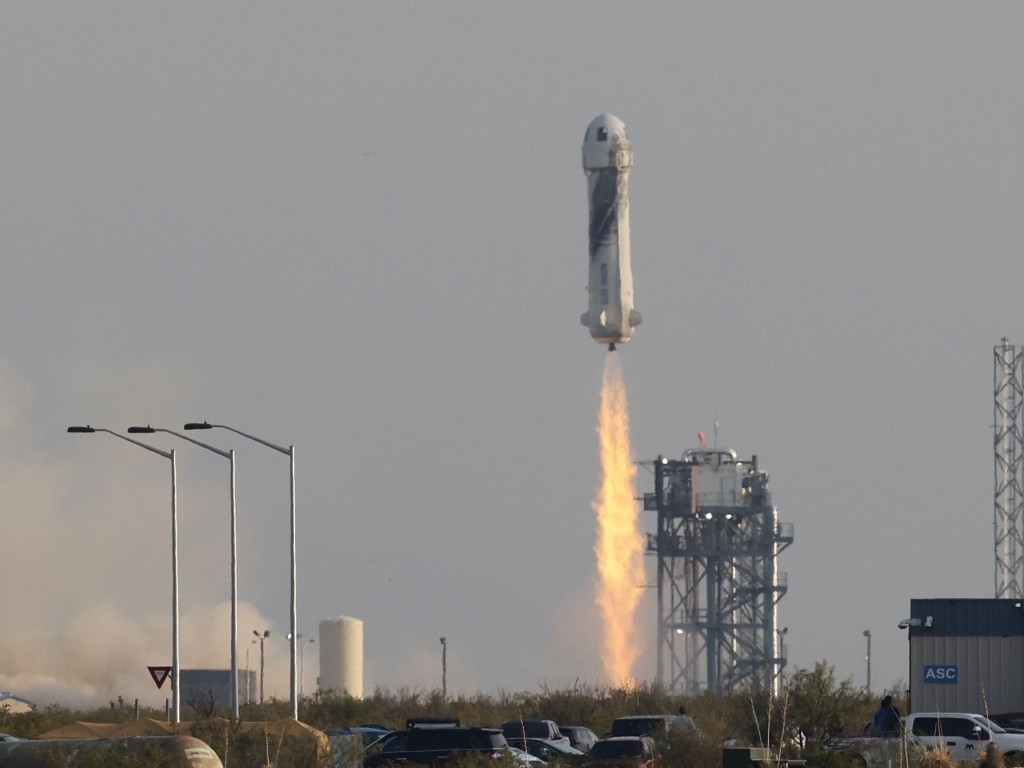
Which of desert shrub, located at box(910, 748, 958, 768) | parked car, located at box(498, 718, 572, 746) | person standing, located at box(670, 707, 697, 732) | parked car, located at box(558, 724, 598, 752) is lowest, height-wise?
parked car, located at box(558, 724, 598, 752)

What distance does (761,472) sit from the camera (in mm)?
126000

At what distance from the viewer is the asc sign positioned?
3243 inches

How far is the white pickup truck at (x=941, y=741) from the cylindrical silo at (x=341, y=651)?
84080 millimetres

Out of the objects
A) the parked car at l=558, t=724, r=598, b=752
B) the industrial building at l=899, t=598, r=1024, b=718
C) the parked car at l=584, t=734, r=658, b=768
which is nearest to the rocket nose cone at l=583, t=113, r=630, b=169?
the industrial building at l=899, t=598, r=1024, b=718

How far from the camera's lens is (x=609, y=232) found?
4176 inches

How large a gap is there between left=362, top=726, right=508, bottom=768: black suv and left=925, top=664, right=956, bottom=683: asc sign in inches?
1336

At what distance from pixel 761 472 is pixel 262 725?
246ft

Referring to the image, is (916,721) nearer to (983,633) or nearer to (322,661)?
(983,633)

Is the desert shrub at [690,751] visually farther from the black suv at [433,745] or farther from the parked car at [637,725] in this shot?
the parked car at [637,725]

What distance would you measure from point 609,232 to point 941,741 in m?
60.4

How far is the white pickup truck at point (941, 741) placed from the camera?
157 feet

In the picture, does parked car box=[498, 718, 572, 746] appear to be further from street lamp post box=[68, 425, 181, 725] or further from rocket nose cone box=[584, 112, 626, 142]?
rocket nose cone box=[584, 112, 626, 142]

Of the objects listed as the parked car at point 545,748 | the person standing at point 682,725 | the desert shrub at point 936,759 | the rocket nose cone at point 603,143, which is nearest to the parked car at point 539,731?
the parked car at point 545,748

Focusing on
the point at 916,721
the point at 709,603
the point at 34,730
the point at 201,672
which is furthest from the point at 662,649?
the point at 916,721
